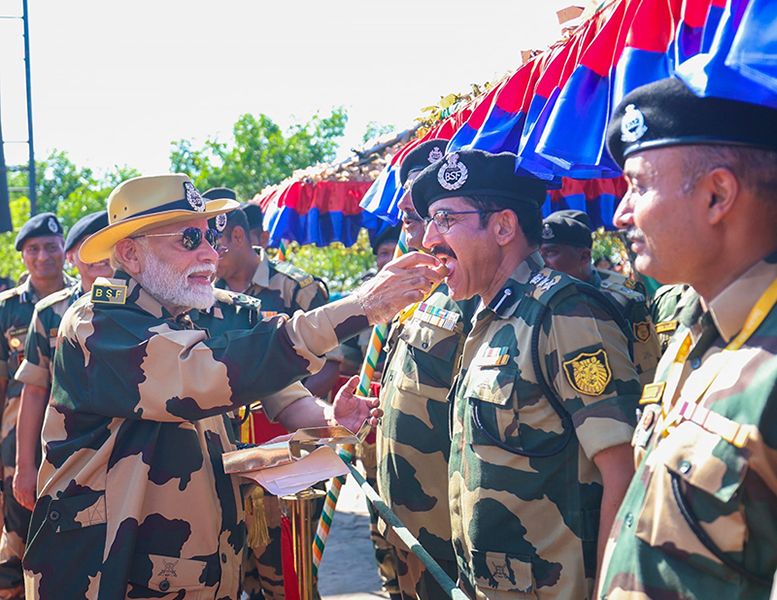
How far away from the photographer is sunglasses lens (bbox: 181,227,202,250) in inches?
139

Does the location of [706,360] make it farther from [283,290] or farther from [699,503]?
[283,290]

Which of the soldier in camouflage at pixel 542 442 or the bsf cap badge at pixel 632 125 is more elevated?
the bsf cap badge at pixel 632 125

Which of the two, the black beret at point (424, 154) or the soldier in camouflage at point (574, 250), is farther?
the soldier in camouflage at point (574, 250)

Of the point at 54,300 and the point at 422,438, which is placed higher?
the point at 54,300

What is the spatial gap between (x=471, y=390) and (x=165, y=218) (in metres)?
1.70

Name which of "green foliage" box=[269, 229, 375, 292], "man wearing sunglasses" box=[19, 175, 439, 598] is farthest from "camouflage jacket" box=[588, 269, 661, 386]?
"green foliage" box=[269, 229, 375, 292]

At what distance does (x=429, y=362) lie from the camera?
380cm

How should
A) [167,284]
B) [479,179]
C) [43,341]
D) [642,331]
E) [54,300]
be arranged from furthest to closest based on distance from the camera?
[54,300], [43,341], [642,331], [167,284], [479,179]

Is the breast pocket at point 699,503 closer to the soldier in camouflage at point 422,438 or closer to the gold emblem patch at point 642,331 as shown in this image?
the soldier in camouflage at point 422,438

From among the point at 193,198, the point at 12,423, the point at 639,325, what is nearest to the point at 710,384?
the point at 193,198

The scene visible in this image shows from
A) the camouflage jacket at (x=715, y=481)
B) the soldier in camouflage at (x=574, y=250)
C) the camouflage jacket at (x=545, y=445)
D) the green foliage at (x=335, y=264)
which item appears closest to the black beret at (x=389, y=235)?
the soldier in camouflage at (x=574, y=250)

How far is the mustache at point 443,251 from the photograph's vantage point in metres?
3.11

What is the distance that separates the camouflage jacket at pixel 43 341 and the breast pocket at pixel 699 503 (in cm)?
412

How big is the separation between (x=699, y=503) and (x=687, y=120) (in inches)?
32.5
